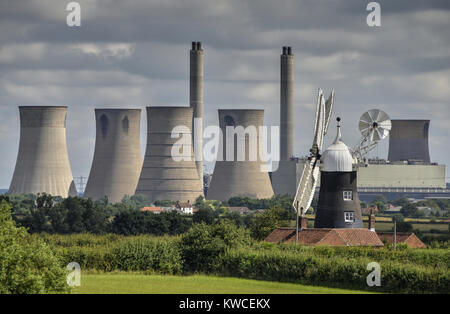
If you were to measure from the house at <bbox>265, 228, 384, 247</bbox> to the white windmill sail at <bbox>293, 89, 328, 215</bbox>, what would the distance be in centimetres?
174

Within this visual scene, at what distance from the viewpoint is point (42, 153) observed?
4496 inches

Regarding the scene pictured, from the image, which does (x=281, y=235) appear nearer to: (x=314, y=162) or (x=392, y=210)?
(x=314, y=162)

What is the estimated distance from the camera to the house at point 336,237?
3975cm

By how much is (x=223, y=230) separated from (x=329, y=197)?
686 cm

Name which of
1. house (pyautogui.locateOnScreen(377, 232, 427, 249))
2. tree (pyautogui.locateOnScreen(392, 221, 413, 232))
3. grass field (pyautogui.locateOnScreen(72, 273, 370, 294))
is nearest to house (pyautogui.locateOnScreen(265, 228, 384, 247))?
house (pyautogui.locateOnScreen(377, 232, 427, 249))

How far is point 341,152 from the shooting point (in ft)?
136

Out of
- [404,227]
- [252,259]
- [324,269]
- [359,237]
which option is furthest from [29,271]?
[404,227]

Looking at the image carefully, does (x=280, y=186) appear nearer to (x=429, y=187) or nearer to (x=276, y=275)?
(x=429, y=187)

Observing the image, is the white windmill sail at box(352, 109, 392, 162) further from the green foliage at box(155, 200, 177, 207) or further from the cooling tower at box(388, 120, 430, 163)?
the cooling tower at box(388, 120, 430, 163)

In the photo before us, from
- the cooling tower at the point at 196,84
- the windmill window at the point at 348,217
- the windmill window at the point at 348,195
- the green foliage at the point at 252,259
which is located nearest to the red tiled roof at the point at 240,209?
the cooling tower at the point at 196,84

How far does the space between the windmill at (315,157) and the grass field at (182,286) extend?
11732 mm

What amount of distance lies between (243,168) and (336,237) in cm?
7775
